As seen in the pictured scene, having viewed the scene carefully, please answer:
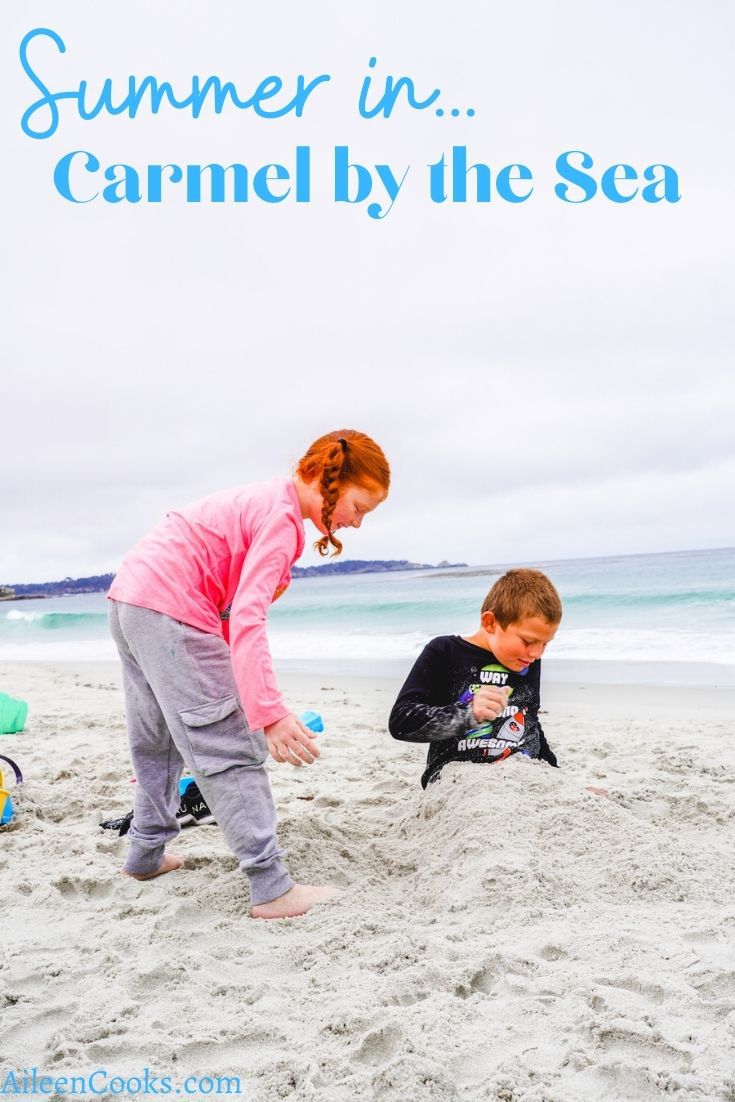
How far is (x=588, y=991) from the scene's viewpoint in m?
1.80

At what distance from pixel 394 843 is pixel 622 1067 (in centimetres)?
151

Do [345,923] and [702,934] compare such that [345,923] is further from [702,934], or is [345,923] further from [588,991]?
[702,934]

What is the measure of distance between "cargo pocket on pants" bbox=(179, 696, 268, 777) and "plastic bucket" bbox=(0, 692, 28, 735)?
12.4ft

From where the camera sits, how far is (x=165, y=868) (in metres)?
2.84

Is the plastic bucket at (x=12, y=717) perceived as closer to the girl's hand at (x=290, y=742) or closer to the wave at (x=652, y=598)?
the girl's hand at (x=290, y=742)

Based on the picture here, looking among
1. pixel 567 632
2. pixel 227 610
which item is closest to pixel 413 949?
pixel 227 610

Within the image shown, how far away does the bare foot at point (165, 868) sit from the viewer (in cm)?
277

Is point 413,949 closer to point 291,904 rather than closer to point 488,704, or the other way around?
point 291,904

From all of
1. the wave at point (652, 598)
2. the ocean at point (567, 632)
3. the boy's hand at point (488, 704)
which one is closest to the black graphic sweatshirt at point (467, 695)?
the boy's hand at point (488, 704)

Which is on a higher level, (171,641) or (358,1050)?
(171,641)

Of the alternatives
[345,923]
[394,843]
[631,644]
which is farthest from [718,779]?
[631,644]

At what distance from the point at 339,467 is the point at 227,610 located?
600 mm

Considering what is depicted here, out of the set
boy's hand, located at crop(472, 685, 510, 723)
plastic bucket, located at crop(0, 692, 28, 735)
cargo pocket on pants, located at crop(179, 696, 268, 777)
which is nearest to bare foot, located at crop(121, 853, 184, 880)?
cargo pocket on pants, located at crop(179, 696, 268, 777)

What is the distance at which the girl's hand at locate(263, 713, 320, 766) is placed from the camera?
2.25 metres
